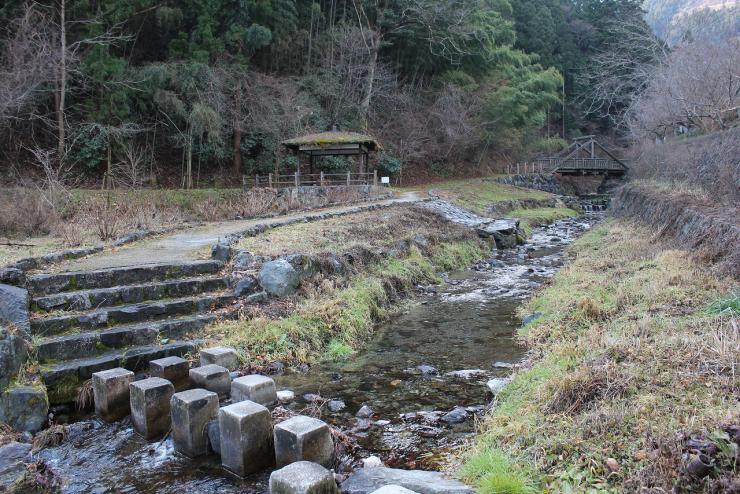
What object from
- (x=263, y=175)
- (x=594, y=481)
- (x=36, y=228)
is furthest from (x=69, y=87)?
(x=594, y=481)

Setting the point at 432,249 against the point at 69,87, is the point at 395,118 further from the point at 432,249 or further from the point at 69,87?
the point at 432,249

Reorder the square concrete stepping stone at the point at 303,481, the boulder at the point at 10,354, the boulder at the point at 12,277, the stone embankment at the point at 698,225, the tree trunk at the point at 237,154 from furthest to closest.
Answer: the tree trunk at the point at 237,154
the stone embankment at the point at 698,225
the boulder at the point at 12,277
the boulder at the point at 10,354
the square concrete stepping stone at the point at 303,481

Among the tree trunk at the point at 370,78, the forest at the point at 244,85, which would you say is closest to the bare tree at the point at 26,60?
the forest at the point at 244,85

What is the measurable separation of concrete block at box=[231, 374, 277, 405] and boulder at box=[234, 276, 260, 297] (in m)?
2.49

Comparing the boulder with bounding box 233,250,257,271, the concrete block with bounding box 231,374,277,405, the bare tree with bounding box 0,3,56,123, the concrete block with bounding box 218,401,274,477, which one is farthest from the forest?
the concrete block with bounding box 218,401,274,477

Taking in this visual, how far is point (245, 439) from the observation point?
357cm

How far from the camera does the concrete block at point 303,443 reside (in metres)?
3.44

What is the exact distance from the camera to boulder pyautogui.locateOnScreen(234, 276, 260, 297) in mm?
6957

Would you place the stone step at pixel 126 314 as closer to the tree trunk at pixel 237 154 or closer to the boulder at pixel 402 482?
the boulder at pixel 402 482

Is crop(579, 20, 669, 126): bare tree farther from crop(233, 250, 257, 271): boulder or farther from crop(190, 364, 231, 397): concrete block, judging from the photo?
crop(190, 364, 231, 397): concrete block

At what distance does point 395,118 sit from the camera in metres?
31.2

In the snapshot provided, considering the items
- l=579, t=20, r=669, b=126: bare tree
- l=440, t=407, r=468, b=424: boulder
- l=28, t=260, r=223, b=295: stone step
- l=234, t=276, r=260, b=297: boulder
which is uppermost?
l=579, t=20, r=669, b=126: bare tree

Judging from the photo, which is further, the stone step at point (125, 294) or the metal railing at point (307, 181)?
the metal railing at point (307, 181)

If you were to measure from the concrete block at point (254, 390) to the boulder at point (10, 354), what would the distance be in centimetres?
194
